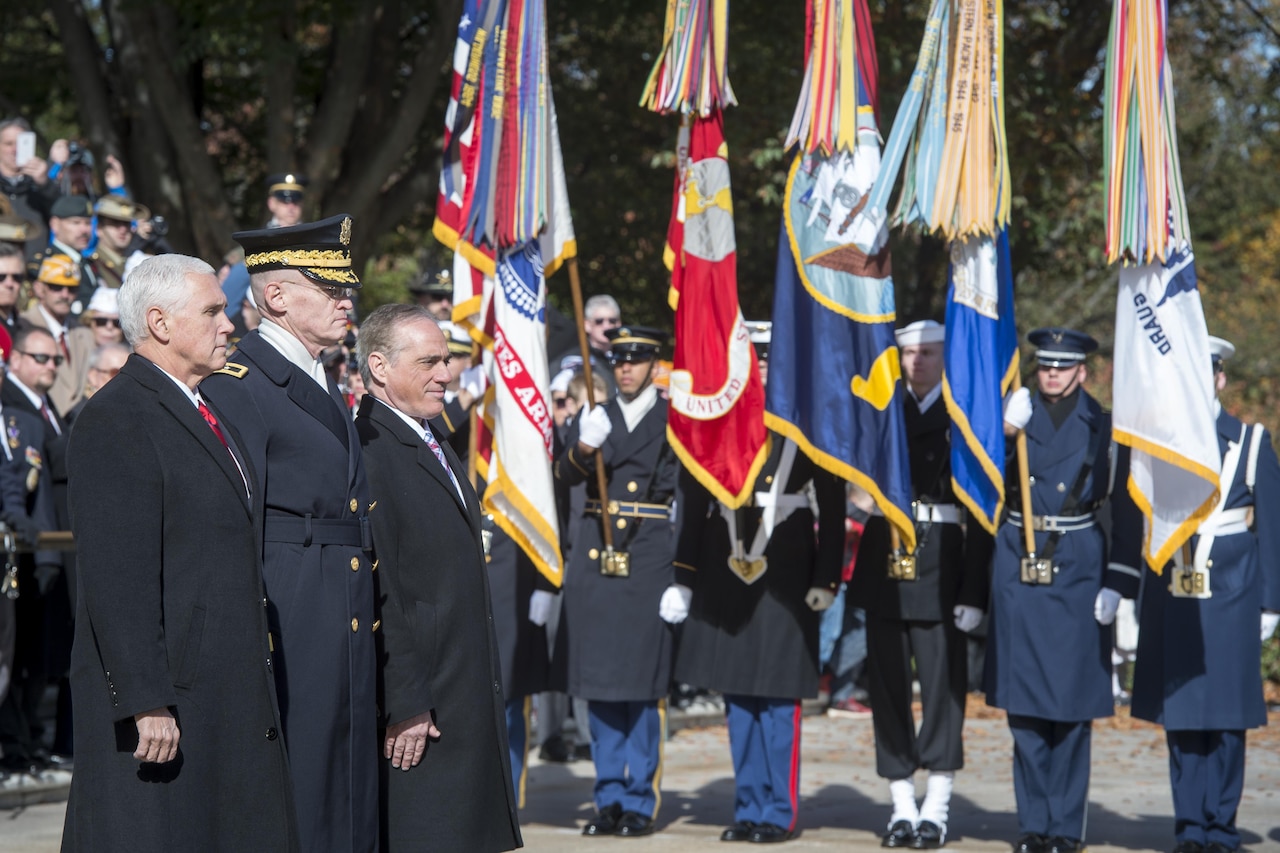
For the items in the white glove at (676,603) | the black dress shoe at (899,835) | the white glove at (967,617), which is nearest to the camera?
the black dress shoe at (899,835)

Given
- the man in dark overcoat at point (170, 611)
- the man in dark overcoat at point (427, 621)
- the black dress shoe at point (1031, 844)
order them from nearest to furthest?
the man in dark overcoat at point (170, 611)
the man in dark overcoat at point (427, 621)
the black dress shoe at point (1031, 844)

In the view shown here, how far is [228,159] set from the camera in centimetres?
1641

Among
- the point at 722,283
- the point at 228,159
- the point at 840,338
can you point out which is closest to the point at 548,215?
the point at 722,283

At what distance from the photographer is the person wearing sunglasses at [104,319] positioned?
355 inches

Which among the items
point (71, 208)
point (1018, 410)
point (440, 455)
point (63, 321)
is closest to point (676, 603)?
point (1018, 410)

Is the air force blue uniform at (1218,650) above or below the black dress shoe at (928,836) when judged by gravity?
above

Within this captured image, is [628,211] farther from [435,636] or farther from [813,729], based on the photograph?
[435,636]

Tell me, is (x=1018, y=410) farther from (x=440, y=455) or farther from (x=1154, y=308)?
(x=440, y=455)

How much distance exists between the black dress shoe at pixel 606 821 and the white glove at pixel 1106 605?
2.19m

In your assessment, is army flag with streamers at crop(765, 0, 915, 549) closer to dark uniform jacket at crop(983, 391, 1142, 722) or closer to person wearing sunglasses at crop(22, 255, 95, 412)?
dark uniform jacket at crop(983, 391, 1142, 722)

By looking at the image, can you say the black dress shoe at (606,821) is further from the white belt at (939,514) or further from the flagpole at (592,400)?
the white belt at (939,514)

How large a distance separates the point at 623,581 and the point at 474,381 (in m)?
1.13

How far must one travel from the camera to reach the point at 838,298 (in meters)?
7.06

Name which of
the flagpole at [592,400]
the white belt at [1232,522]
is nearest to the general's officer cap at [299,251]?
the flagpole at [592,400]
